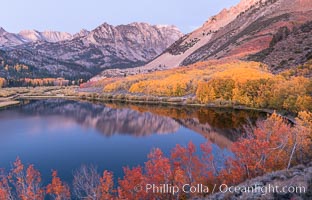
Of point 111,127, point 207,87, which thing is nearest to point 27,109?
point 111,127

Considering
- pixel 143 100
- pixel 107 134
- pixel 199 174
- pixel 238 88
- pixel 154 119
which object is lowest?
pixel 107 134

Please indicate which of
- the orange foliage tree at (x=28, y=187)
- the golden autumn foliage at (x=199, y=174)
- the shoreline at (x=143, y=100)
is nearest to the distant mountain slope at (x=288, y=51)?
the shoreline at (x=143, y=100)

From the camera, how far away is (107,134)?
68.4m

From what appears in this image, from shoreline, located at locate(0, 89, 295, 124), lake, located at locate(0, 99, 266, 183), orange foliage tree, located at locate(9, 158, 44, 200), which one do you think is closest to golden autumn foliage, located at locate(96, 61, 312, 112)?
shoreline, located at locate(0, 89, 295, 124)

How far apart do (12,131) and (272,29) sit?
15455 cm

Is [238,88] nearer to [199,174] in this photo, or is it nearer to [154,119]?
[154,119]

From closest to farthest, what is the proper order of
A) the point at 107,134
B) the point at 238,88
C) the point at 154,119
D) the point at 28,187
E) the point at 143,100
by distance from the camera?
the point at 28,187
the point at 107,134
the point at 154,119
the point at 238,88
the point at 143,100

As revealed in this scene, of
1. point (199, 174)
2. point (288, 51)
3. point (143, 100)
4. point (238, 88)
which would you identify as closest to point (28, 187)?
point (199, 174)

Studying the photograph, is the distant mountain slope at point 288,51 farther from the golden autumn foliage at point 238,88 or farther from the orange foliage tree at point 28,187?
the orange foliage tree at point 28,187

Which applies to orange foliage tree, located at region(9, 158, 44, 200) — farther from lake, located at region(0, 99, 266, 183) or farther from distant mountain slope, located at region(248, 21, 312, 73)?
distant mountain slope, located at region(248, 21, 312, 73)

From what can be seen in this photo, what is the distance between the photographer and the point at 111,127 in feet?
246

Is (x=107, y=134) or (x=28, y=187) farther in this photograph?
(x=107, y=134)

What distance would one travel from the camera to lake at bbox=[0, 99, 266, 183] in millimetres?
48281

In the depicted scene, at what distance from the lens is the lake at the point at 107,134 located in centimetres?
4828
